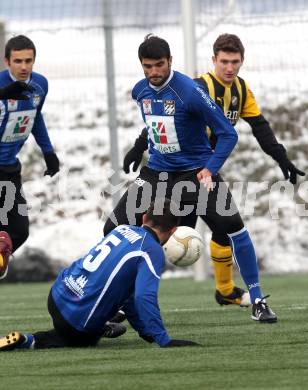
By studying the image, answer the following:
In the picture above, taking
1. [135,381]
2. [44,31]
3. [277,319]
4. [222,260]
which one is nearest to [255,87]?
[44,31]

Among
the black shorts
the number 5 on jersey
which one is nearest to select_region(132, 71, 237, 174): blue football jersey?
the black shorts

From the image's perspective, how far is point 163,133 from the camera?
26.5ft

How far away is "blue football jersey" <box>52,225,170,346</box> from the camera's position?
6.25 metres

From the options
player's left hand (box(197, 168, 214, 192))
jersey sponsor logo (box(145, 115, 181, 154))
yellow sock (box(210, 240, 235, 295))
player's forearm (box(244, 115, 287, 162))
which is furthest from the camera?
yellow sock (box(210, 240, 235, 295))

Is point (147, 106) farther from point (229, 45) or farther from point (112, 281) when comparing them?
point (112, 281)

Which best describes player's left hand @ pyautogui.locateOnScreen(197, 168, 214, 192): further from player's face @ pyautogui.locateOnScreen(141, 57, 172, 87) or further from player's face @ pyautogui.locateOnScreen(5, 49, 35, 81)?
player's face @ pyautogui.locateOnScreen(5, 49, 35, 81)

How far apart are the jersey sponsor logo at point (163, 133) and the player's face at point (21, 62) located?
1036 millimetres

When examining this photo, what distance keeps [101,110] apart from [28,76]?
6.15m

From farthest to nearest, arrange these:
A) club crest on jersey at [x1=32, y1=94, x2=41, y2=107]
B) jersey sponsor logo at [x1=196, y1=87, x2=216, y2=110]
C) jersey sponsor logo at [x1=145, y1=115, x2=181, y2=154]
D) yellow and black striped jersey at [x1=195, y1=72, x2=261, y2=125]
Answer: club crest on jersey at [x1=32, y1=94, x2=41, y2=107] < yellow and black striped jersey at [x1=195, y1=72, x2=261, y2=125] < jersey sponsor logo at [x1=145, y1=115, x2=181, y2=154] < jersey sponsor logo at [x1=196, y1=87, x2=216, y2=110]

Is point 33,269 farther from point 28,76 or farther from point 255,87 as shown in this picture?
point 28,76

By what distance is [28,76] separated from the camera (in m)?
8.75

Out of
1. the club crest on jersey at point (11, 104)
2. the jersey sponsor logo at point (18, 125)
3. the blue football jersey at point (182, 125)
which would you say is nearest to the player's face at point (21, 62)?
the club crest on jersey at point (11, 104)

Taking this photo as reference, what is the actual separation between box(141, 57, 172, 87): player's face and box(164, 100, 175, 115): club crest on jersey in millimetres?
178

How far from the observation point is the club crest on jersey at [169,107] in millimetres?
7949
